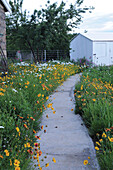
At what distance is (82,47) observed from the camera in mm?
19000

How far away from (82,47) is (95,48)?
195cm

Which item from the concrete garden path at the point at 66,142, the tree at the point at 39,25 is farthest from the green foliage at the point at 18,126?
the tree at the point at 39,25

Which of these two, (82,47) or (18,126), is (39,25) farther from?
(18,126)

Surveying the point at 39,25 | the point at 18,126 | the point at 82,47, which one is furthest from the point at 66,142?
the point at 82,47

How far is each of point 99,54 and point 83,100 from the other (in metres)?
13.8

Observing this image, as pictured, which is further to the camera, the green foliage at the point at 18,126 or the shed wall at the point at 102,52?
the shed wall at the point at 102,52

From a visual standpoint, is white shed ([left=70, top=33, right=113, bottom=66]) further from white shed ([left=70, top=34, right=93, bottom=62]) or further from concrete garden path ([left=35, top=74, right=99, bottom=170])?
concrete garden path ([left=35, top=74, right=99, bottom=170])

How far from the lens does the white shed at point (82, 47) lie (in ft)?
57.1

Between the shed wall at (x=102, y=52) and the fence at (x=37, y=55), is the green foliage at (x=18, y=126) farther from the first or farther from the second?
the shed wall at (x=102, y=52)

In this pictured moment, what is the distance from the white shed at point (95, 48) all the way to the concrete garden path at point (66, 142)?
499 inches

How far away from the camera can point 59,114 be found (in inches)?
179

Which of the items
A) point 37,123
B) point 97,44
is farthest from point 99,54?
point 37,123

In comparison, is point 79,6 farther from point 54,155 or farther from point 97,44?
point 54,155

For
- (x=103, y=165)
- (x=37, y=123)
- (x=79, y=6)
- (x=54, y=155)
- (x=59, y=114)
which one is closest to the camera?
(x=103, y=165)
